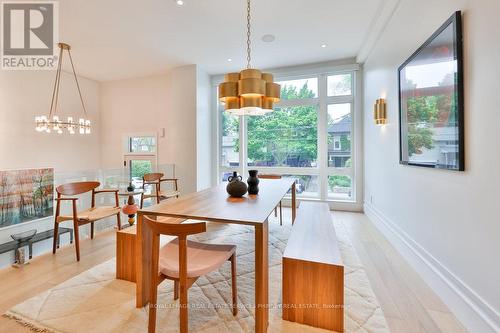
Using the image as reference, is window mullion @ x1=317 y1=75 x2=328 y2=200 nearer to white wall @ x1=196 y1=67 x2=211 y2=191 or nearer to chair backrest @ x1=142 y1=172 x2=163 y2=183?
white wall @ x1=196 y1=67 x2=211 y2=191

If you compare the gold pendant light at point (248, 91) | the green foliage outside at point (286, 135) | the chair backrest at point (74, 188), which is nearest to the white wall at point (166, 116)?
the green foliage outside at point (286, 135)

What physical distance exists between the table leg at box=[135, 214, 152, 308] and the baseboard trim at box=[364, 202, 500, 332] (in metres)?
2.18

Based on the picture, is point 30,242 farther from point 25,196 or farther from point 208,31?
point 208,31

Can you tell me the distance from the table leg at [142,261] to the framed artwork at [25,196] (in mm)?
2592

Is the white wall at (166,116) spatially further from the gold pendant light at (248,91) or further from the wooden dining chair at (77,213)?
the gold pendant light at (248,91)

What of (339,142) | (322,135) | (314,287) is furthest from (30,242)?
(339,142)

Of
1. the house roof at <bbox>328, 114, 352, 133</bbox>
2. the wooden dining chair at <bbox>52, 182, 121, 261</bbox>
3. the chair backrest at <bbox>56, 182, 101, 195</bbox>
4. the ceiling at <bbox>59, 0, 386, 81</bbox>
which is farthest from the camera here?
the house roof at <bbox>328, 114, 352, 133</bbox>

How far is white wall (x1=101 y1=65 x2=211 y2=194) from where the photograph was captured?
4.79m

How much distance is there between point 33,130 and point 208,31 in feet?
12.9

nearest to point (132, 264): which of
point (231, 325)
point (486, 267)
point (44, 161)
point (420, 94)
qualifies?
point (231, 325)

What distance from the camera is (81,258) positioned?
2.55 meters

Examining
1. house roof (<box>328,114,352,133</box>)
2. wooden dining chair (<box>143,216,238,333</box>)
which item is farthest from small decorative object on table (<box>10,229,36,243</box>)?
house roof (<box>328,114,352,133</box>)

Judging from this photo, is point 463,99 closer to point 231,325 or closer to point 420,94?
point 420,94

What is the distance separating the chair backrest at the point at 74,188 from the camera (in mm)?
2752
